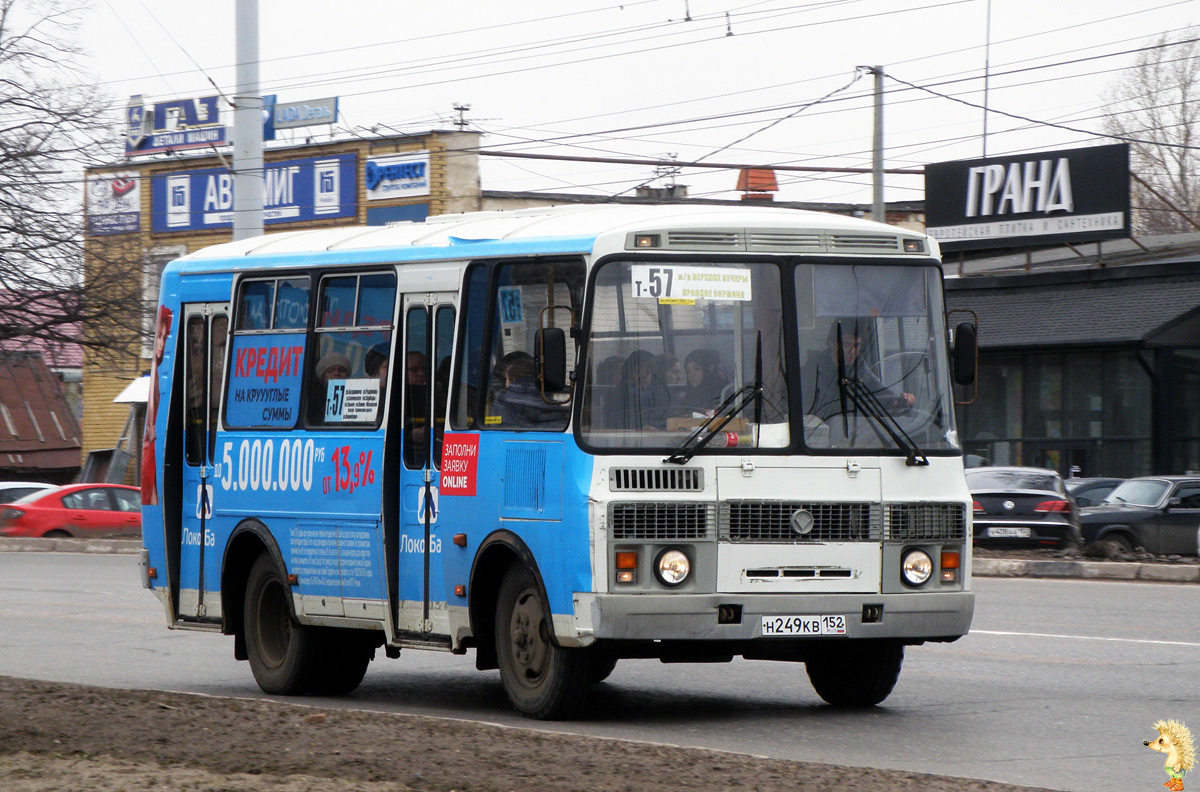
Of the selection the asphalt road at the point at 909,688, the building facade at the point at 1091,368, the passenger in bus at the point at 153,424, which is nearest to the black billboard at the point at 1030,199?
the building facade at the point at 1091,368

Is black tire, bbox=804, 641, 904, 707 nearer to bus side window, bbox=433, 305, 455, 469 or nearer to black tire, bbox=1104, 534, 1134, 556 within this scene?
bus side window, bbox=433, 305, 455, 469

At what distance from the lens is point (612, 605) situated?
28.7ft

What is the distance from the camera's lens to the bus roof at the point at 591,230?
9.29 m

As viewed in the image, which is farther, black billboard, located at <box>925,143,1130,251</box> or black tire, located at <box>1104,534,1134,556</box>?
black billboard, located at <box>925,143,1130,251</box>

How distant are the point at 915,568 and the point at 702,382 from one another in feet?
5.09

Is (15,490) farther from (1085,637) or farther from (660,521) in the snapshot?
(660,521)

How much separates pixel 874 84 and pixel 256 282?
19006 millimetres

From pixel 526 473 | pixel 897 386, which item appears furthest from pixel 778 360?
pixel 526 473

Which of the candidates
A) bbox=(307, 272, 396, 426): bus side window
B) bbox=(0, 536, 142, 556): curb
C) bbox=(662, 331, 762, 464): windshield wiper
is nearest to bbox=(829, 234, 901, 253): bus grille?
bbox=(662, 331, 762, 464): windshield wiper

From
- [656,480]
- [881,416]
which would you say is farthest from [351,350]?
[881,416]

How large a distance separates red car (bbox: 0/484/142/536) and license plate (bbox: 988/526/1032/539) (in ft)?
51.2

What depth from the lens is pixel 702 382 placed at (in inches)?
359

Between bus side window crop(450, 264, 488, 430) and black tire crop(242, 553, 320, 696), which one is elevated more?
bus side window crop(450, 264, 488, 430)

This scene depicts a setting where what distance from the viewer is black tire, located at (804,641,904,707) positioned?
996 cm
